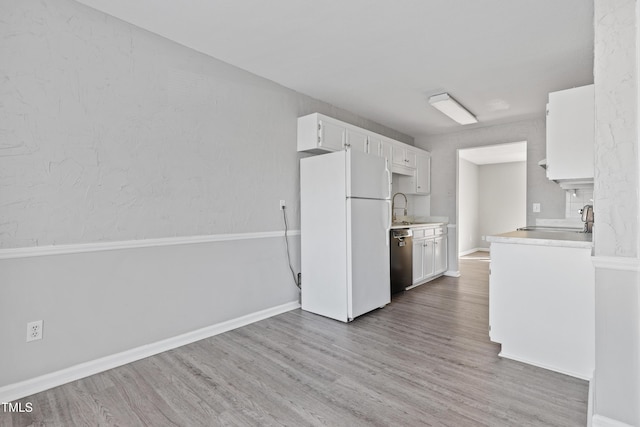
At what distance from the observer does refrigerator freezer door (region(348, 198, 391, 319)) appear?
3.18 metres

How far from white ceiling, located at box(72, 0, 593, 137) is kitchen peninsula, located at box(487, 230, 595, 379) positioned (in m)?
1.55

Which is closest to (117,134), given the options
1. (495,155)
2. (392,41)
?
(392,41)

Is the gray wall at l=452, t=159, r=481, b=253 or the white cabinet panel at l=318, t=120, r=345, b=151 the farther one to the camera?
the gray wall at l=452, t=159, r=481, b=253

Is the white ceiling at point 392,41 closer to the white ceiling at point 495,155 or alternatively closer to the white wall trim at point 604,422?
the white wall trim at point 604,422

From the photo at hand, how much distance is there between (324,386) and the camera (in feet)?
6.72

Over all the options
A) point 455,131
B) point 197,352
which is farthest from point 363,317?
point 455,131

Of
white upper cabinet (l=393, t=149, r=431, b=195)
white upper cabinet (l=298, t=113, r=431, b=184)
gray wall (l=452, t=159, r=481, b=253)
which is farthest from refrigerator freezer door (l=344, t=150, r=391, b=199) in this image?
gray wall (l=452, t=159, r=481, b=253)

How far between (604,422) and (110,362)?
2.91m

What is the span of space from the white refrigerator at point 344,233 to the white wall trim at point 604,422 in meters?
1.86

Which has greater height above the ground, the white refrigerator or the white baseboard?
the white refrigerator

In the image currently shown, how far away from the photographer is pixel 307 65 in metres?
3.03

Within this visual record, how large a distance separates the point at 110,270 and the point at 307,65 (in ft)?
7.69

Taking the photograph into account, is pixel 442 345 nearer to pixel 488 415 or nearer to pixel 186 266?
pixel 488 415

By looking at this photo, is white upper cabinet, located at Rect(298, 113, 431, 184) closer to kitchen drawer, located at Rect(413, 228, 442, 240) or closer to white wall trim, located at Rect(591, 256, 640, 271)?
kitchen drawer, located at Rect(413, 228, 442, 240)
